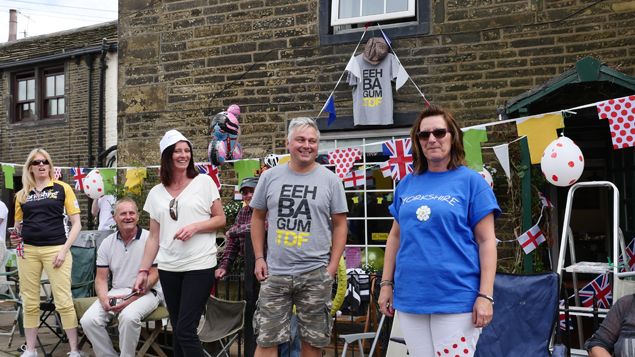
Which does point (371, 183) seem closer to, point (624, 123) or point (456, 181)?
point (624, 123)

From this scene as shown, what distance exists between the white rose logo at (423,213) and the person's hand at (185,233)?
1845mm

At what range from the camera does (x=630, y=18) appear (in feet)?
21.8

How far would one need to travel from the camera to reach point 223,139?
711 centimetres

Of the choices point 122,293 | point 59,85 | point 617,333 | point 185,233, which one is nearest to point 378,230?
point 122,293

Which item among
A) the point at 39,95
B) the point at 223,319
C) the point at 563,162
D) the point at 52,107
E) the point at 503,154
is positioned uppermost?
the point at 39,95

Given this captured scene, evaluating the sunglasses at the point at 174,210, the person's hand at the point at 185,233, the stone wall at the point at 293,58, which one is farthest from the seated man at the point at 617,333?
the stone wall at the point at 293,58

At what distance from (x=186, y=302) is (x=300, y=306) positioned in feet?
2.75

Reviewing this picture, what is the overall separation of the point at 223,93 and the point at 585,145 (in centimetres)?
470

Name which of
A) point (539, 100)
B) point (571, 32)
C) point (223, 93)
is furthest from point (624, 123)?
point (223, 93)

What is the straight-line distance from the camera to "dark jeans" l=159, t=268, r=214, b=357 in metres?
4.13

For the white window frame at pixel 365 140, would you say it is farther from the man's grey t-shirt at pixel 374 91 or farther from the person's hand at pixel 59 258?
the person's hand at pixel 59 258

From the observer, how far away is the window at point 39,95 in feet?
53.2

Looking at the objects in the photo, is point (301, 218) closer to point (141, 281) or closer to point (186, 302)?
point (186, 302)

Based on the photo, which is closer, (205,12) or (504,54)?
(504,54)
